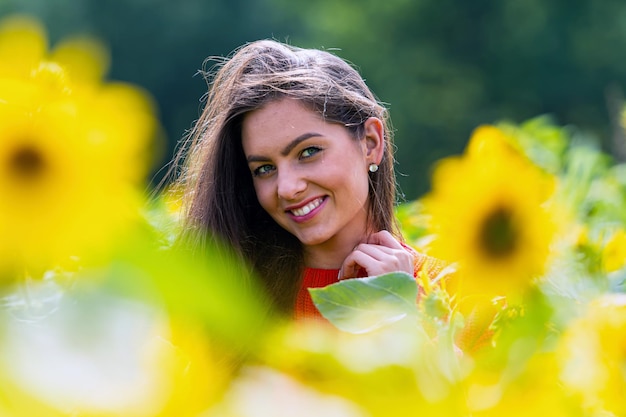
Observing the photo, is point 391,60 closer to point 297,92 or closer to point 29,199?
point 297,92

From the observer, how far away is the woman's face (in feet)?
5.41

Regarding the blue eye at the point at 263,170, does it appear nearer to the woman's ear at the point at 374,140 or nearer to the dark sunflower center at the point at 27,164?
the woman's ear at the point at 374,140

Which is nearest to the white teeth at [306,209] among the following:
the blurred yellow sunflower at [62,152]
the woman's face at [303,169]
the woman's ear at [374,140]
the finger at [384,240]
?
the woman's face at [303,169]

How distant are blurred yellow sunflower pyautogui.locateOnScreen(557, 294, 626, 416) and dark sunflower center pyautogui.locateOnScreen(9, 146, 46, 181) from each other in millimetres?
253

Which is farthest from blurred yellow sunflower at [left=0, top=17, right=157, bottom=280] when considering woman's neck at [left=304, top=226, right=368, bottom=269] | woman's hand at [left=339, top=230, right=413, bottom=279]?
woman's neck at [left=304, top=226, right=368, bottom=269]

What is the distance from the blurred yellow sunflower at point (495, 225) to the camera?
471 mm

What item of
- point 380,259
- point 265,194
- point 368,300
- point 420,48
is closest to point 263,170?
point 265,194

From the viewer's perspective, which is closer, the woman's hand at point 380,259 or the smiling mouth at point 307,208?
the woman's hand at point 380,259

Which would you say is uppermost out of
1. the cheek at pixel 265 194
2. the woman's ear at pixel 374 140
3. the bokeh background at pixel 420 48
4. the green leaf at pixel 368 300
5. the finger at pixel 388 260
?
the bokeh background at pixel 420 48

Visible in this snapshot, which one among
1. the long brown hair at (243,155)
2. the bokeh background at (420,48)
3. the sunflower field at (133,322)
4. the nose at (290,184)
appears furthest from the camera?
the bokeh background at (420,48)

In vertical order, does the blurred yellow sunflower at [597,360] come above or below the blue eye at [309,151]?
below

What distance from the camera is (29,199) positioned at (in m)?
0.29

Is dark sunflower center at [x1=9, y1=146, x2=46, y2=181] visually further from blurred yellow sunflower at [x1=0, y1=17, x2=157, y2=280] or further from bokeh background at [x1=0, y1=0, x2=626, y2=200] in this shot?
bokeh background at [x1=0, y1=0, x2=626, y2=200]

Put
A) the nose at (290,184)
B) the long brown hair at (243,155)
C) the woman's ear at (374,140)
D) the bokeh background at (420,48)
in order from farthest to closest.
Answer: the bokeh background at (420,48) → the woman's ear at (374,140) → the long brown hair at (243,155) → the nose at (290,184)
